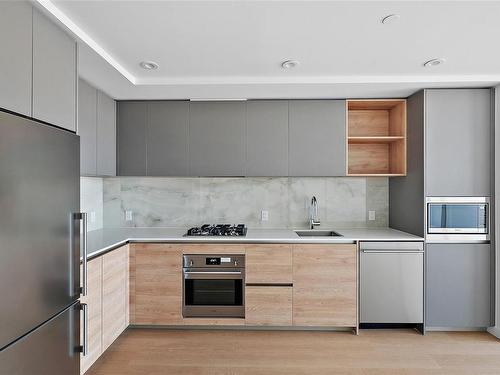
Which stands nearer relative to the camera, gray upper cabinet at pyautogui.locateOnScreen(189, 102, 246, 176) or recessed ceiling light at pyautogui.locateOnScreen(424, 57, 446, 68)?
recessed ceiling light at pyautogui.locateOnScreen(424, 57, 446, 68)

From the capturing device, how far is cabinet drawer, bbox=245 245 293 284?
122 inches

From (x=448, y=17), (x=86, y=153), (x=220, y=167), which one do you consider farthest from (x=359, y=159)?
(x=86, y=153)

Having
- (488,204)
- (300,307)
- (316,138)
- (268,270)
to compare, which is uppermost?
(316,138)

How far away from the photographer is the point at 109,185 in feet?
12.5


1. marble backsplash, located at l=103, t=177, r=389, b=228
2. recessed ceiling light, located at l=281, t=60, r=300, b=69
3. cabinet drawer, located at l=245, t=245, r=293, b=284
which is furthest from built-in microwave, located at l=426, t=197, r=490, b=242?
recessed ceiling light, located at l=281, t=60, r=300, b=69

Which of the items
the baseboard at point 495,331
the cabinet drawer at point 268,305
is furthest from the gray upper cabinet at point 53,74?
the baseboard at point 495,331

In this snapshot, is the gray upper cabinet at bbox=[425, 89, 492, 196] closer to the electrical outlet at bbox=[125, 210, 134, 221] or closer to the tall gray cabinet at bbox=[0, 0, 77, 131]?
the tall gray cabinet at bbox=[0, 0, 77, 131]

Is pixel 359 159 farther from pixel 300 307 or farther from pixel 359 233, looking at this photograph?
pixel 300 307

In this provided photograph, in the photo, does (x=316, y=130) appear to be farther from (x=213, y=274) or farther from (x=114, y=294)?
(x=114, y=294)

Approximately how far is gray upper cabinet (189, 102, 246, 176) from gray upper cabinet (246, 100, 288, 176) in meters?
0.08

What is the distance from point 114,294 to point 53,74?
1761mm

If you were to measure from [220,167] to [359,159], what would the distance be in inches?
61.2

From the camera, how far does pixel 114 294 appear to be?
9.16 ft

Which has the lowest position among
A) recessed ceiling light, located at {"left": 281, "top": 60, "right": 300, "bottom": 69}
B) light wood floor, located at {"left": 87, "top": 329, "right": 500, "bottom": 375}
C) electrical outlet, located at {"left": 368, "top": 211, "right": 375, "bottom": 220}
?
light wood floor, located at {"left": 87, "top": 329, "right": 500, "bottom": 375}
